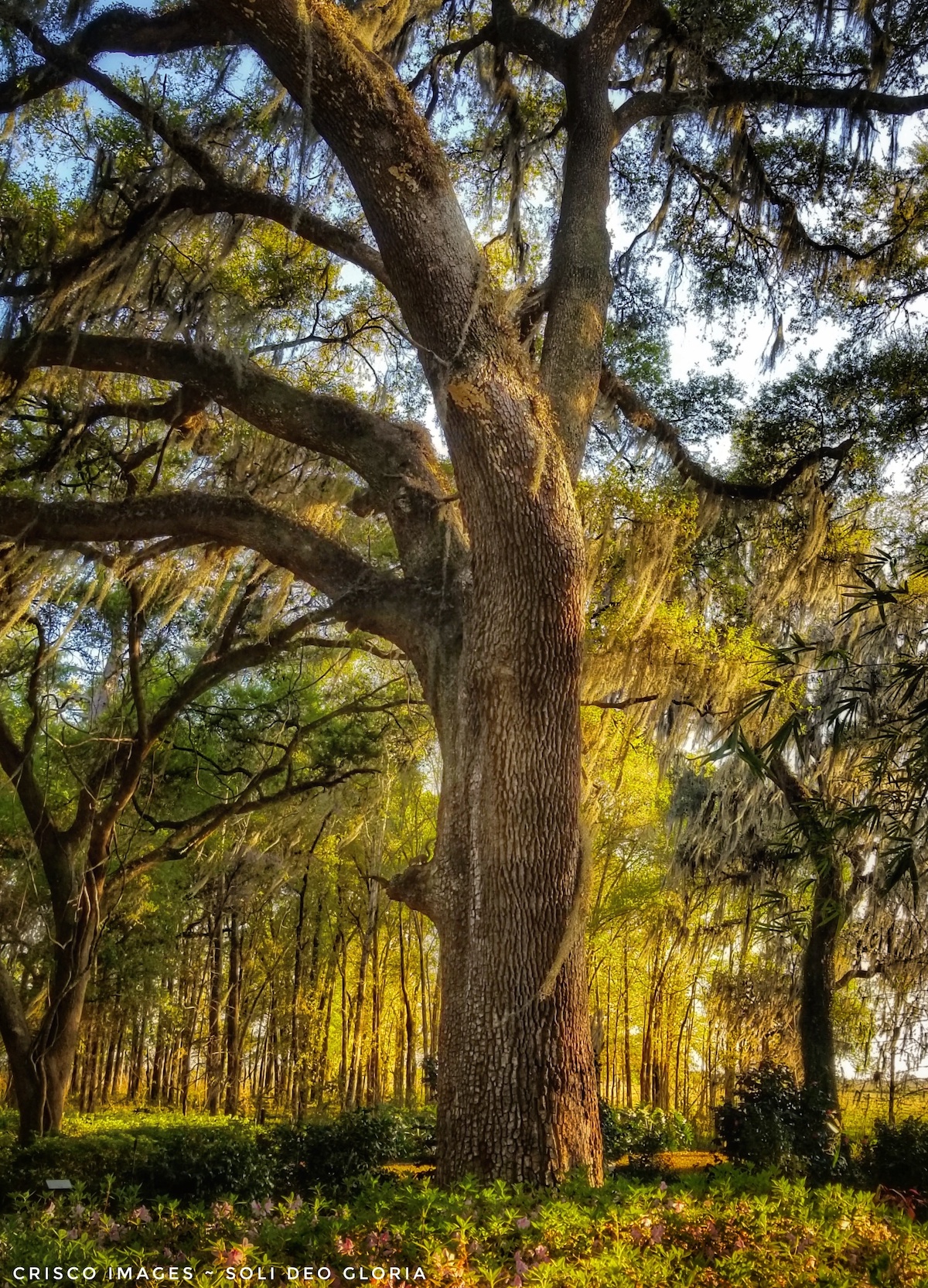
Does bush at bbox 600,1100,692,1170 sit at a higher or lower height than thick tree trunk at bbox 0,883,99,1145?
lower

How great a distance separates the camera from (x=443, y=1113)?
331cm

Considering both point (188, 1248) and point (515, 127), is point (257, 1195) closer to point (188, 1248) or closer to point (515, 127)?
point (188, 1248)

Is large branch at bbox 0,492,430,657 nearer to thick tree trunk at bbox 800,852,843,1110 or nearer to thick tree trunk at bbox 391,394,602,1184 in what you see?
thick tree trunk at bbox 391,394,602,1184

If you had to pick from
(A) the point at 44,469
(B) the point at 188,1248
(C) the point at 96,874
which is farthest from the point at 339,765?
(B) the point at 188,1248

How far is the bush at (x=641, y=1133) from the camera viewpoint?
30.1ft

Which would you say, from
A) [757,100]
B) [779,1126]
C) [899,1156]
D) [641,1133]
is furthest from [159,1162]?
[757,100]

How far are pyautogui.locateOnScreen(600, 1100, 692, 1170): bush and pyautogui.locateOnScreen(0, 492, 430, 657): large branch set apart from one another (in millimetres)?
6134

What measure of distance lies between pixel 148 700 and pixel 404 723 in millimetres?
3703

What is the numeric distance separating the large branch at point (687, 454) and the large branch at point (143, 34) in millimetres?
2696

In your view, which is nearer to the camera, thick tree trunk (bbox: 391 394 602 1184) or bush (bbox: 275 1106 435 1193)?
thick tree trunk (bbox: 391 394 602 1184)

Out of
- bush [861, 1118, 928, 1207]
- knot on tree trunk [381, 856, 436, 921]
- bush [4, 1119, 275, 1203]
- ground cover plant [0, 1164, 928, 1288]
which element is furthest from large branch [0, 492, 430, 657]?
bush [861, 1118, 928, 1207]

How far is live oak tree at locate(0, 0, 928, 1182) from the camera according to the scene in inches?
138

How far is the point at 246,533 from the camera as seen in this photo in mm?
4355

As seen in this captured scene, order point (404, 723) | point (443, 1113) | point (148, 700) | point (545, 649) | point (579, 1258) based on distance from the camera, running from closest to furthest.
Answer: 1. point (579, 1258)
2. point (443, 1113)
3. point (545, 649)
4. point (404, 723)
5. point (148, 700)
